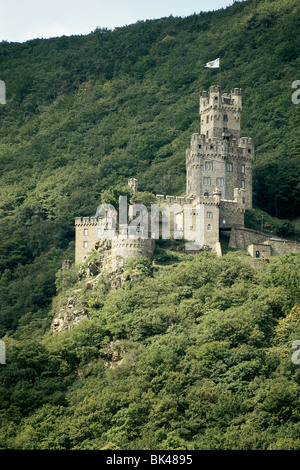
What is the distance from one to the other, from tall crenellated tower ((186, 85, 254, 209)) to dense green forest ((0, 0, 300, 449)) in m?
3.65

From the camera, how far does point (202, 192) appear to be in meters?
92.2

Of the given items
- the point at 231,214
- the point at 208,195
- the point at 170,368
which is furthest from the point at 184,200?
the point at 170,368

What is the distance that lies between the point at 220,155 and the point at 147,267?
18.3 meters

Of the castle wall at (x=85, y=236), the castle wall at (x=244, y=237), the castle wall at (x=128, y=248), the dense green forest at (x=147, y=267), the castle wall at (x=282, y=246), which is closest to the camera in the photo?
the dense green forest at (x=147, y=267)

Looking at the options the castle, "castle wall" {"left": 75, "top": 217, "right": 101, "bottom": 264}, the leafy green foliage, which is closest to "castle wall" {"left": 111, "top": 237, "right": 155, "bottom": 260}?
the castle

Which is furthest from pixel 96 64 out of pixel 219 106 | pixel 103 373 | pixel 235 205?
pixel 103 373

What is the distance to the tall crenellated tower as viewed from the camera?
93.0 meters

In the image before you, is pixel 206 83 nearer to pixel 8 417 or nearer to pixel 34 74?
pixel 34 74

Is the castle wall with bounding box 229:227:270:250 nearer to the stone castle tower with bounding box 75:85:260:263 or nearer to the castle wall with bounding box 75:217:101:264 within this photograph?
the stone castle tower with bounding box 75:85:260:263

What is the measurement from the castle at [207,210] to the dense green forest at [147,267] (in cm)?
257

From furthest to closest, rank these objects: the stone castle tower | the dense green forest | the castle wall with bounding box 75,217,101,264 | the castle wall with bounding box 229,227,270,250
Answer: the castle wall with bounding box 75,217,101,264 < the castle wall with bounding box 229,227,270,250 < the stone castle tower < the dense green forest

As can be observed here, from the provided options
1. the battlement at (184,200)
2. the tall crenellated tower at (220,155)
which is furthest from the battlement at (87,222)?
the tall crenellated tower at (220,155)

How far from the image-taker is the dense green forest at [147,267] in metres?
64.0

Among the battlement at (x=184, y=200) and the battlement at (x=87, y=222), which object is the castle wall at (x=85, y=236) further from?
the battlement at (x=184, y=200)
